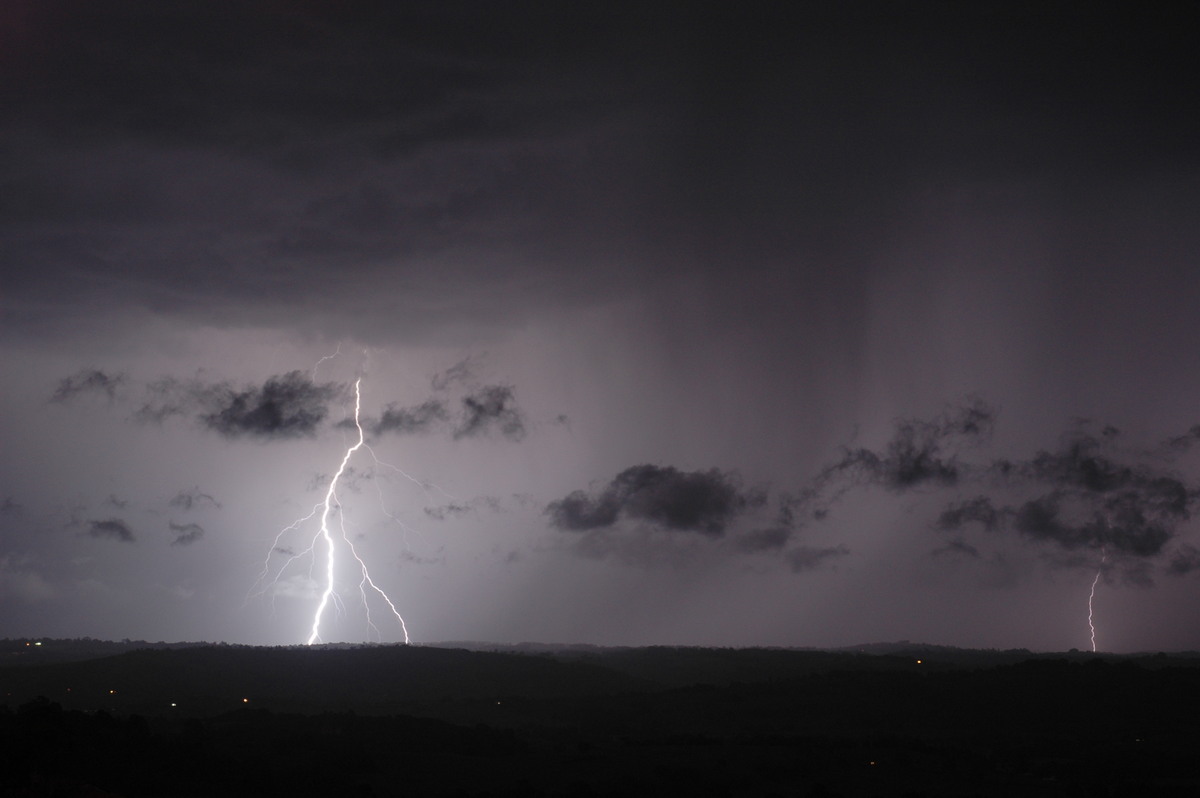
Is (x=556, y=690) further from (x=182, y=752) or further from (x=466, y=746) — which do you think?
(x=182, y=752)

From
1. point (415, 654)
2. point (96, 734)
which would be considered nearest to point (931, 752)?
point (96, 734)

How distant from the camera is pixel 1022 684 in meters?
87.2

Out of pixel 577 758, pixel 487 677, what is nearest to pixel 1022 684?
pixel 577 758

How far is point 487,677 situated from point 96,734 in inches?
2837

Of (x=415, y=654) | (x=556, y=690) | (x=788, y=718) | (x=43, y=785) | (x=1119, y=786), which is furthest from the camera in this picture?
(x=415, y=654)

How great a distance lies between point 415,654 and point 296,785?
80117 mm

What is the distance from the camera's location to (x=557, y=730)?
75688 mm

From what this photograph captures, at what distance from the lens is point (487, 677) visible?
116 metres

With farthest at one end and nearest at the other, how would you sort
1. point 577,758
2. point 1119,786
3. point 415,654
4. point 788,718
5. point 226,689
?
point 415,654, point 226,689, point 788,718, point 577,758, point 1119,786

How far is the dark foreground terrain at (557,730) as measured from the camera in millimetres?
47875

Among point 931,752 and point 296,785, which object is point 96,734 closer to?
point 296,785

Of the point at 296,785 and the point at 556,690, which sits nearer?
the point at 296,785

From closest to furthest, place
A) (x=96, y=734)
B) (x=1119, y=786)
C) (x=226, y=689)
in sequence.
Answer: (x=96, y=734), (x=1119, y=786), (x=226, y=689)

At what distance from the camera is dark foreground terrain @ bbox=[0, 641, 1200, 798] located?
157ft
